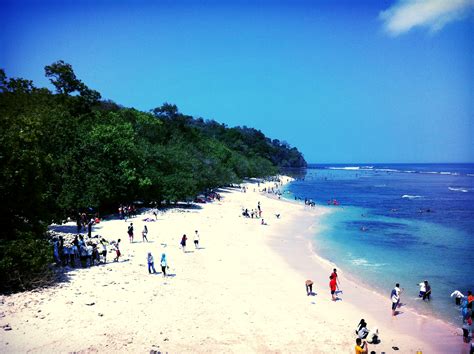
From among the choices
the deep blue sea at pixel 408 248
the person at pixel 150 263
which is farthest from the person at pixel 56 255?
the deep blue sea at pixel 408 248

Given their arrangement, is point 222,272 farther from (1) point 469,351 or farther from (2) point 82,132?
(2) point 82,132

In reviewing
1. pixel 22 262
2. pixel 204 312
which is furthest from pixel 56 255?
pixel 204 312

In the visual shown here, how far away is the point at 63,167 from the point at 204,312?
20.7m

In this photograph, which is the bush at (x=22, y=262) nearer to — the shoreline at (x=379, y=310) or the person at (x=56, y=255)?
the person at (x=56, y=255)

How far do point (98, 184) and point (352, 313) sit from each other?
23.2m

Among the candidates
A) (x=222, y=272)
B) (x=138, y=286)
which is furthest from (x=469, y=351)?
(x=138, y=286)

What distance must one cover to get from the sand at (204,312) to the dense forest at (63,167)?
2.54 metres

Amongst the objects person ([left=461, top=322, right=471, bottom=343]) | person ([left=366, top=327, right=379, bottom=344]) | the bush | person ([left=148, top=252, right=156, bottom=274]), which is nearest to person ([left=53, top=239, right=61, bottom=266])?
the bush

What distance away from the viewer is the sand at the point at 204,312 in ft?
39.2

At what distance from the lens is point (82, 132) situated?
35.0 m

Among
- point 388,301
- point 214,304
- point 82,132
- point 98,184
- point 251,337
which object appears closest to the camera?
point 251,337

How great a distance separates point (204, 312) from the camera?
14.6m

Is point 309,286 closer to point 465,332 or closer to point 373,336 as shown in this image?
point 373,336

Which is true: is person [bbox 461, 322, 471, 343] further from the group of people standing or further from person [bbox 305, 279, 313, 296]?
the group of people standing
